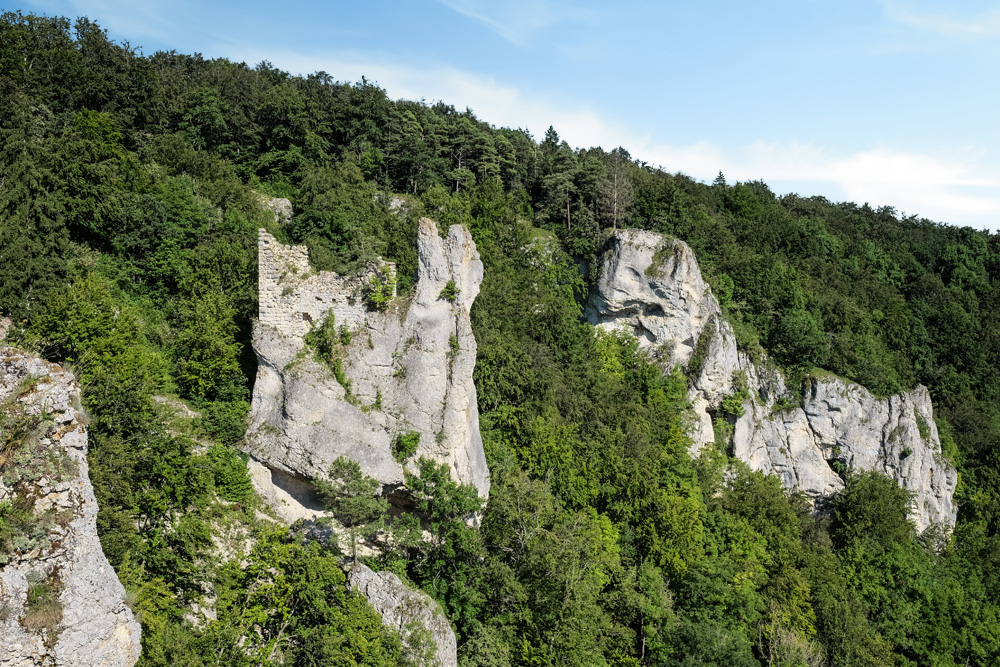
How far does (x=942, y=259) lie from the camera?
184ft

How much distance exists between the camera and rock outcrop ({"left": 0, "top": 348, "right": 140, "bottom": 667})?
10.3 metres

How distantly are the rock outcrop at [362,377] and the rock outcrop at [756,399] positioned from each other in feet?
45.3

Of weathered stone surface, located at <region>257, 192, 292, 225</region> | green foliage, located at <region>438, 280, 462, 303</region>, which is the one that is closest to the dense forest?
weathered stone surface, located at <region>257, 192, 292, 225</region>

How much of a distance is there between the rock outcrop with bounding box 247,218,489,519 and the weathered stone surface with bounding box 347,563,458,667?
2861mm

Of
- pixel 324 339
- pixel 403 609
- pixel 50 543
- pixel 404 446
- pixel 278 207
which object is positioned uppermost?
pixel 278 207

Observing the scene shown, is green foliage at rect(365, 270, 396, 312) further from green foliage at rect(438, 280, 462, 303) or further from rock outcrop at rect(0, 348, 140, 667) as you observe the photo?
rock outcrop at rect(0, 348, 140, 667)

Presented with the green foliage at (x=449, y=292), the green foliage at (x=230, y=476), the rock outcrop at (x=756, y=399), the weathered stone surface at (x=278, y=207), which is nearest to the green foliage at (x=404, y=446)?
the green foliage at (x=230, y=476)

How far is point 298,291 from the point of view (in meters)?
20.1

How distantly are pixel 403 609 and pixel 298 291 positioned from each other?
1031 cm

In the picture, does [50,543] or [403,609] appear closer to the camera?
[50,543]

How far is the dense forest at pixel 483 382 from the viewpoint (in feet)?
53.5

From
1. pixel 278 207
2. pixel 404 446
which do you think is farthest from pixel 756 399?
pixel 278 207

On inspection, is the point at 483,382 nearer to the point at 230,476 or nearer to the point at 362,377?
the point at 362,377

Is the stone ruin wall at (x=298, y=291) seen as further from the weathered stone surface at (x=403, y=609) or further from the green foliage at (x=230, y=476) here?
the weathered stone surface at (x=403, y=609)
